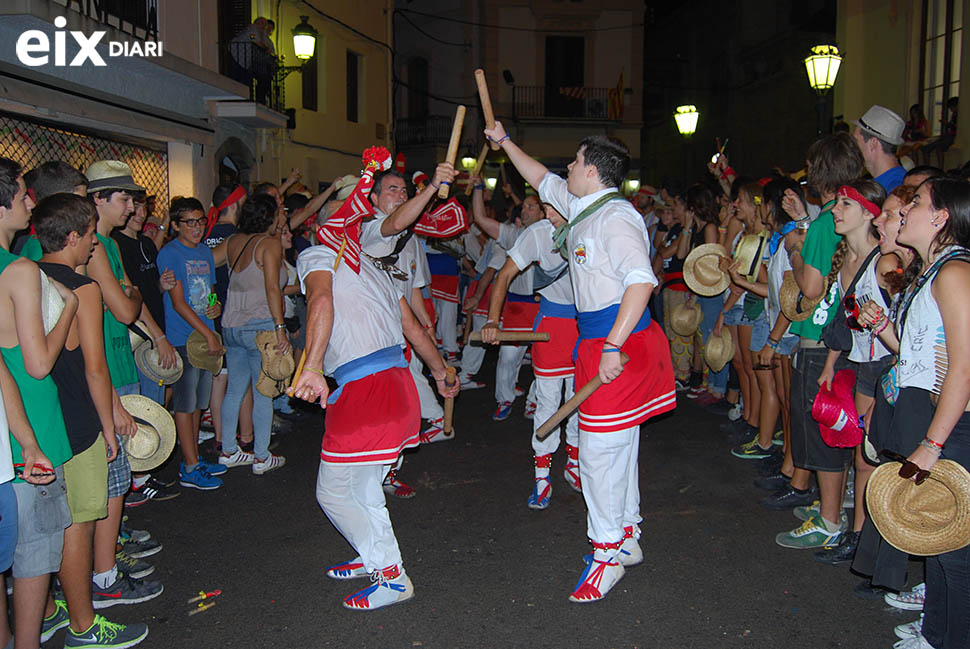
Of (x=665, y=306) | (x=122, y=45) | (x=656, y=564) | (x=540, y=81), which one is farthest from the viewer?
(x=540, y=81)

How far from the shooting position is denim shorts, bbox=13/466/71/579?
3.07 metres

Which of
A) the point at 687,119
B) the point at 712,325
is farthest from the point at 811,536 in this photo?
the point at 687,119

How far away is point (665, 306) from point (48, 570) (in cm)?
703

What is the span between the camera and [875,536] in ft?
12.0

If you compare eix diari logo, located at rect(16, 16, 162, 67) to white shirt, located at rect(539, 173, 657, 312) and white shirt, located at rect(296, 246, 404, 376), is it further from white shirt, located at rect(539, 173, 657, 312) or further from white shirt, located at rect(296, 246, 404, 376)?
white shirt, located at rect(539, 173, 657, 312)

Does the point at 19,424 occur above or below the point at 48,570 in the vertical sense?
above

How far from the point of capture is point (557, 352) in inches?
214

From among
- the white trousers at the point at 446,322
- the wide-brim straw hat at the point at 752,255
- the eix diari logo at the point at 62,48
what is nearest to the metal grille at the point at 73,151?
the eix diari logo at the point at 62,48

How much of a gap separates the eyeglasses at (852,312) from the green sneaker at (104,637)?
3853 millimetres

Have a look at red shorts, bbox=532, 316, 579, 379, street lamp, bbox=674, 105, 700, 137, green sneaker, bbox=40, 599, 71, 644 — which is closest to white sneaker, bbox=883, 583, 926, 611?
red shorts, bbox=532, 316, 579, 379

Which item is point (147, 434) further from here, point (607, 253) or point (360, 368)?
point (607, 253)

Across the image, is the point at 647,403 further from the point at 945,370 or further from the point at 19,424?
the point at 19,424

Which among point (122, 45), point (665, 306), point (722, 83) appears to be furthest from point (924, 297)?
point (722, 83)

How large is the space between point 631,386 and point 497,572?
4.42 ft
